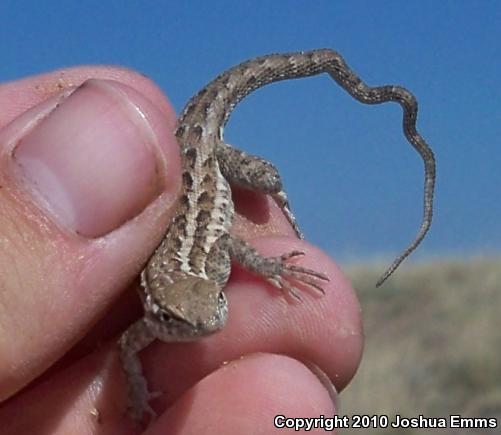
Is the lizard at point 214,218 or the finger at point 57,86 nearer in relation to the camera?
the lizard at point 214,218

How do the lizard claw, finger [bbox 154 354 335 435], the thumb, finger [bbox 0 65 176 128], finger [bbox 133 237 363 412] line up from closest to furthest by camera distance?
the thumb → finger [bbox 154 354 335 435] → finger [bbox 133 237 363 412] → the lizard claw → finger [bbox 0 65 176 128]

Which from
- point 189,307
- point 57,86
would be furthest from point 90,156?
point 57,86

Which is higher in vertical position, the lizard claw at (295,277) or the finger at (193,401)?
the lizard claw at (295,277)

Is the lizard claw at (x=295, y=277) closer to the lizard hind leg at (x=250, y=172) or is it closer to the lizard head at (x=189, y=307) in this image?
the lizard head at (x=189, y=307)

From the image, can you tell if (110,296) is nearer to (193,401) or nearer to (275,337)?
(193,401)

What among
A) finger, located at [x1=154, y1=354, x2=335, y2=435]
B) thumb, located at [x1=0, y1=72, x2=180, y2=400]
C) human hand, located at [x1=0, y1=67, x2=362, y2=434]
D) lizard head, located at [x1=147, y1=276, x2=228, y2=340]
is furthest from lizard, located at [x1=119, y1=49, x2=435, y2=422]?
thumb, located at [x1=0, y1=72, x2=180, y2=400]

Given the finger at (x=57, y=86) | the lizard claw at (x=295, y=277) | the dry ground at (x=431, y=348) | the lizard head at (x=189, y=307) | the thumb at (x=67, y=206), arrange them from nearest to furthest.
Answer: the thumb at (x=67, y=206), the lizard head at (x=189, y=307), the lizard claw at (x=295, y=277), the finger at (x=57, y=86), the dry ground at (x=431, y=348)

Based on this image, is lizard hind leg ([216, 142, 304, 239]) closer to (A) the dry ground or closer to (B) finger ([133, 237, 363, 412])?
(B) finger ([133, 237, 363, 412])

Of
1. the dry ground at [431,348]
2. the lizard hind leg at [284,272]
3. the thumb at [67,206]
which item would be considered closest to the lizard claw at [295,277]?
the lizard hind leg at [284,272]

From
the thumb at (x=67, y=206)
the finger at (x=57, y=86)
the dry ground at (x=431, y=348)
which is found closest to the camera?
the thumb at (x=67, y=206)
